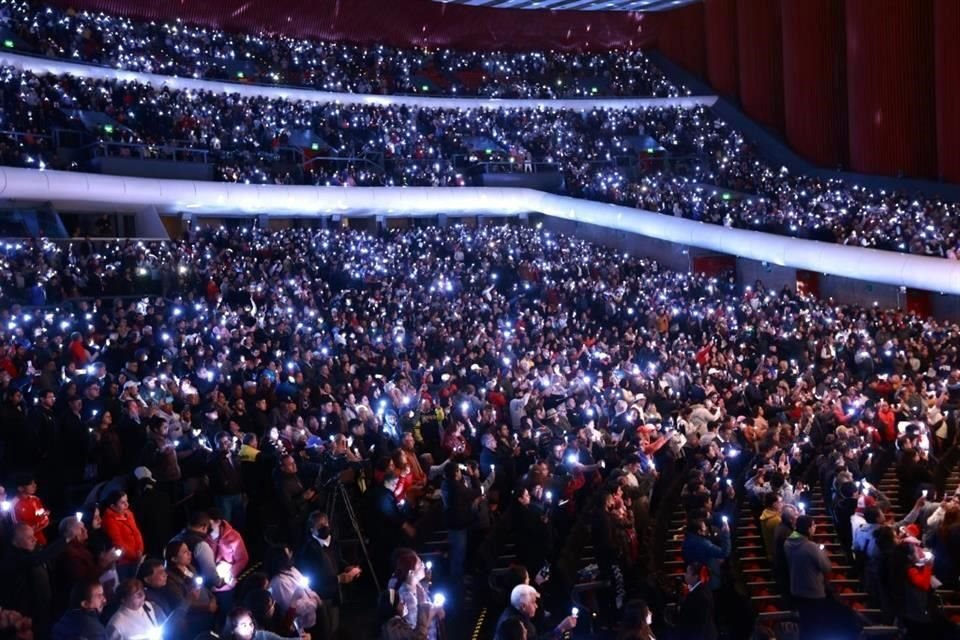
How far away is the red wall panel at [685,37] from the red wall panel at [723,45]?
0.91m

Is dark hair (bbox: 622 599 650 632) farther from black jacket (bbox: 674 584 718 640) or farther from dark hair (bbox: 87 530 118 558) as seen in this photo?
dark hair (bbox: 87 530 118 558)

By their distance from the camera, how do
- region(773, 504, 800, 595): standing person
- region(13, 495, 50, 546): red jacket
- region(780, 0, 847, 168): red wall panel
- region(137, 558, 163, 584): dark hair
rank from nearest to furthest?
region(137, 558, 163, 584): dark hair < region(13, 495, 50, 546): red jacket < region(773, 504, 800, 595): standing person < region(780, 0, 847, 168): red wall panel

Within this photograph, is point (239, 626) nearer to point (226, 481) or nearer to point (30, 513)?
point (30, 513)

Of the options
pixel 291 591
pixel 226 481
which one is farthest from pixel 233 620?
pixel 226 481

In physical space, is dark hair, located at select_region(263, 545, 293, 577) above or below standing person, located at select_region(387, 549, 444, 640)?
above

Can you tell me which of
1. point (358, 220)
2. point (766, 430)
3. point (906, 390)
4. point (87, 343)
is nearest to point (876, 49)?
point (358, 220)

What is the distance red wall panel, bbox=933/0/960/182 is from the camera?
2467 centimetres

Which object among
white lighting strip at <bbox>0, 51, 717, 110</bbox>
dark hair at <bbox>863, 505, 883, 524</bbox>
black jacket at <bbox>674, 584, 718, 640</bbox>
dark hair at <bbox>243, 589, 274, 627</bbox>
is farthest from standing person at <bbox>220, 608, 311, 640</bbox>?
white lighting strip at <bbox>0, 51, 717, 110</bbox>

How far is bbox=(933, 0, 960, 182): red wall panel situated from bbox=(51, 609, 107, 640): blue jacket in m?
24.5

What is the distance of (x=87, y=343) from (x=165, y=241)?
25.0 feet

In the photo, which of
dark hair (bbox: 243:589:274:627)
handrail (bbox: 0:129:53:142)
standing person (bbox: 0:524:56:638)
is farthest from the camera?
handrail (bbox: 0:129:53:142)

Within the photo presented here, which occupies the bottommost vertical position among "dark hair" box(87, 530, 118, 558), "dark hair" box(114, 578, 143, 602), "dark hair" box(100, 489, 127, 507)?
"dark hair" box(87, 530, 118, 558)

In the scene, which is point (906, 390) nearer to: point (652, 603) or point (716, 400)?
point (716, 400)

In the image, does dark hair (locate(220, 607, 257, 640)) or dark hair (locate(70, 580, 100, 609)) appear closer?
dark hair (locate(220, 607, 257, 640))
